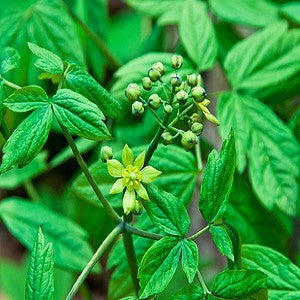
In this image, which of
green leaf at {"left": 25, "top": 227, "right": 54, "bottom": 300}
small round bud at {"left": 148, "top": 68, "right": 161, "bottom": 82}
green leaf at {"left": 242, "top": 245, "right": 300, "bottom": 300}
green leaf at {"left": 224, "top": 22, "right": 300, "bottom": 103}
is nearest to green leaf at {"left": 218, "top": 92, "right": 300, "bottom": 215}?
green leaf at {"left": 224, "top": 22, "right": 300, "bottom": 103}

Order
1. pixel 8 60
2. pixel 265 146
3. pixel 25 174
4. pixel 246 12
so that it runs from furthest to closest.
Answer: pixel 25 174 → pixel 246 12 → pixel 265 146 → pixel 8 60

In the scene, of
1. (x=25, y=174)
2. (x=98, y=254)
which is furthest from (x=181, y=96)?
(x=25, y=174)

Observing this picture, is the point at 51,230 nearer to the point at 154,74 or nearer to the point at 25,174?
the point at 25,174

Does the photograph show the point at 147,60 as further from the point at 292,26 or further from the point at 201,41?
the point at 292,26

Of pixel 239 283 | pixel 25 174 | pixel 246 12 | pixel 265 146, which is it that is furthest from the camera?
pixel 25 174

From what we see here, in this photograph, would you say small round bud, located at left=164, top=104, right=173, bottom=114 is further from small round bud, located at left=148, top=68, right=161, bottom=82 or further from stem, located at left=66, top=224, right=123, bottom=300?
stem, located at left=66, top=224, right=123, bottom=300

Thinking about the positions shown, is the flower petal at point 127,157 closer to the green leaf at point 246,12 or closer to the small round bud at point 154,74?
the small round bud at point 154,74

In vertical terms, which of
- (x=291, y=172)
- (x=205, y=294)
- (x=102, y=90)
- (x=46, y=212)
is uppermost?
(x=102, y=90)

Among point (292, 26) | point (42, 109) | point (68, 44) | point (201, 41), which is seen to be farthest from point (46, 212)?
point (292, 26)
